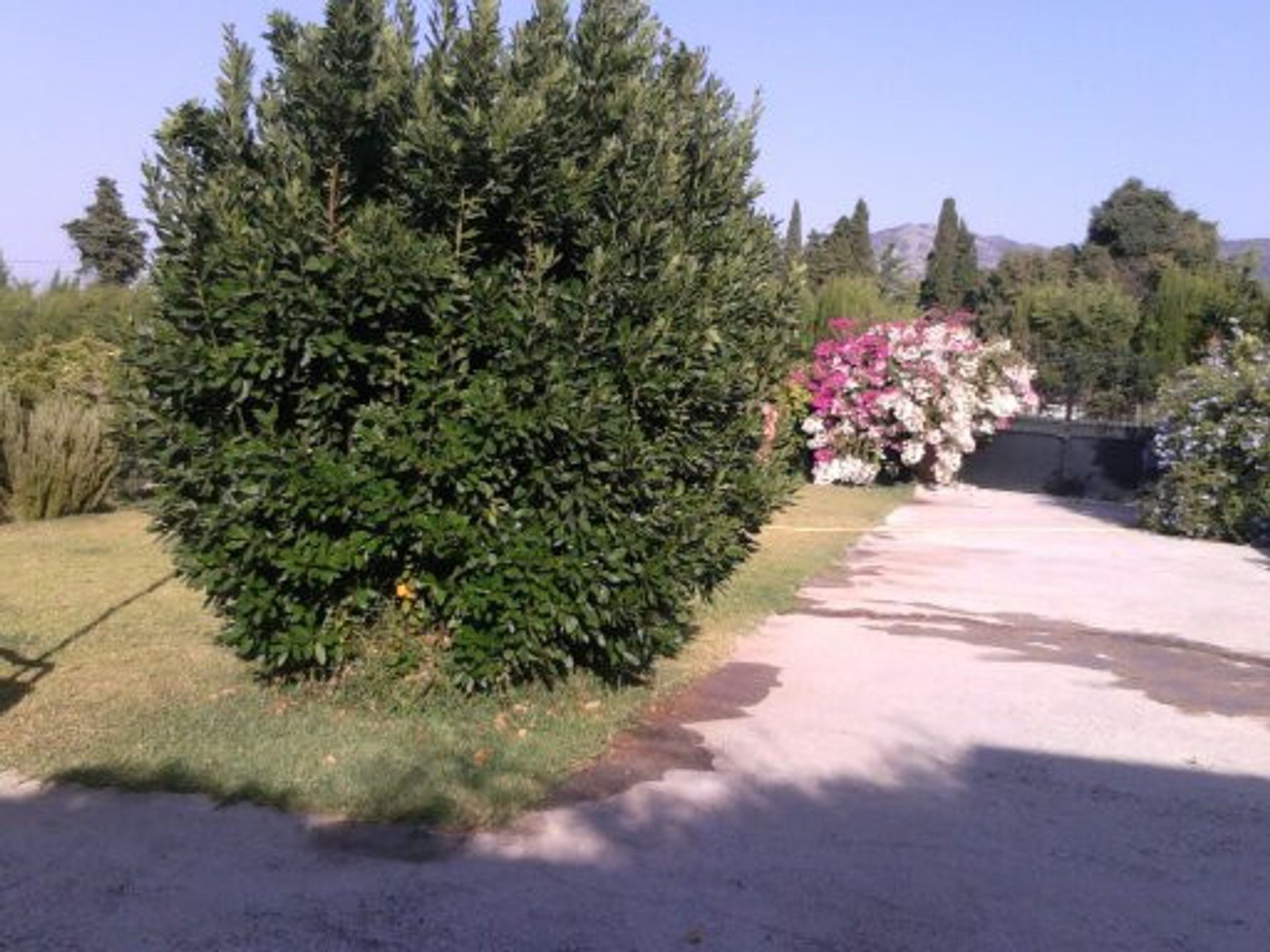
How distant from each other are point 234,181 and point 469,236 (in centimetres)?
106

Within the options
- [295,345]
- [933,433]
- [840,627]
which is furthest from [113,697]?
[933,433]

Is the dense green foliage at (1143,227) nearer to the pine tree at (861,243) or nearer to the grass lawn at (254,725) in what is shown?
the pine tree at (861,243)

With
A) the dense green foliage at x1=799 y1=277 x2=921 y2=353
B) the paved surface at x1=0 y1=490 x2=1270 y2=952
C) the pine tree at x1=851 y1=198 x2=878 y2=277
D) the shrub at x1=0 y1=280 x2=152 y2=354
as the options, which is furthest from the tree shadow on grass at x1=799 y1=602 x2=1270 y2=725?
the pine tree at x1=851 y1=198 x2=878 y2=277

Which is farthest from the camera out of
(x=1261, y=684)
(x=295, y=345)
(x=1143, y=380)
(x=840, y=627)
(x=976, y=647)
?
(x=1143, y=380)

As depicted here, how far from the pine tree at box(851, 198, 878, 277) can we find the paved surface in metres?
47.0

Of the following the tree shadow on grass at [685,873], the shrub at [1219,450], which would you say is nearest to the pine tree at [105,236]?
the shrub at [1219,450]

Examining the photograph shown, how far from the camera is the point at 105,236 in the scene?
117ft

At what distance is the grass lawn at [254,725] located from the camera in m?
5.16

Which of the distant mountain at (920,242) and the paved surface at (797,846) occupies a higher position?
the distant mountain at (920,242)

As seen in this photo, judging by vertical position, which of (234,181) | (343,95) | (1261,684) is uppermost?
(343,95)

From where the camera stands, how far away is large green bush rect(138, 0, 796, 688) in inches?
213

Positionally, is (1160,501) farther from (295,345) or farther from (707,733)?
(295,345)

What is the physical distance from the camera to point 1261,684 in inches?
299

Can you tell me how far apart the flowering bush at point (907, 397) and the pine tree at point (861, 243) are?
105ft
